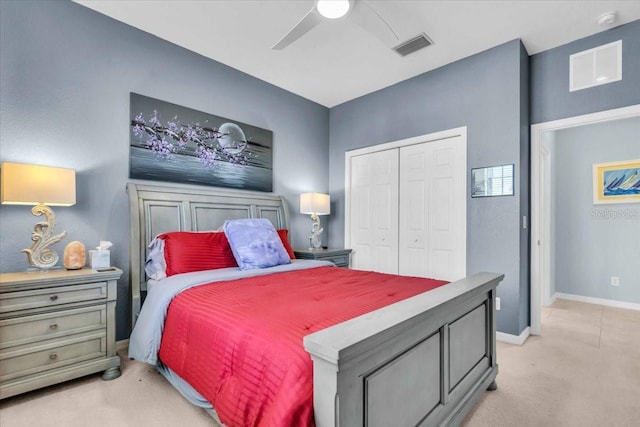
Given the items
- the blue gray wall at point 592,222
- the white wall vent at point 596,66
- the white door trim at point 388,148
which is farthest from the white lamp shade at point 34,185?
the blue gray wall at point 592,222

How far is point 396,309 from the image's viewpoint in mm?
1321

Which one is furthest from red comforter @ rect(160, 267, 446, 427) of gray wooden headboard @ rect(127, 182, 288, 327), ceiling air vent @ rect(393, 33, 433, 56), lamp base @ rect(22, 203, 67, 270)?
ceiling air vent @ rect(393, 33, 433, 56)

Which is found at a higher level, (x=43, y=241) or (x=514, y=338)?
(x=43, y=241)

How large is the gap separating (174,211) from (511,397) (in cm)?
296

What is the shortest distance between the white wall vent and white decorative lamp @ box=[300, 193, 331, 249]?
2773 millimetres

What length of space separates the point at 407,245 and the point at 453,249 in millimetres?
574

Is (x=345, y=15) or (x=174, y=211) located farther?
(x=174, y=211)

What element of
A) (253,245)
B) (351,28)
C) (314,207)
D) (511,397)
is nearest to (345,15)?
(351,28)

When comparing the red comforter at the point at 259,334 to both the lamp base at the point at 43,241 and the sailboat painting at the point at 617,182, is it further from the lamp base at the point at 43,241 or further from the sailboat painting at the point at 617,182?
the sailboat painting at the point at 617,182

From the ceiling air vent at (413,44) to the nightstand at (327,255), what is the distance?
225cm

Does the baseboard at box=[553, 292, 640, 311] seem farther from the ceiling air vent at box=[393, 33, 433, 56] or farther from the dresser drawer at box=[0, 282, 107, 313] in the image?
the dresser drawer at box=[0, 282, 107, 313]

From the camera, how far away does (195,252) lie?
98.6 inches

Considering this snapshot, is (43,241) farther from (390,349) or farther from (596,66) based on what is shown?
(596,66)

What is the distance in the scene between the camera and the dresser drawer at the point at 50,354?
1.85 m
